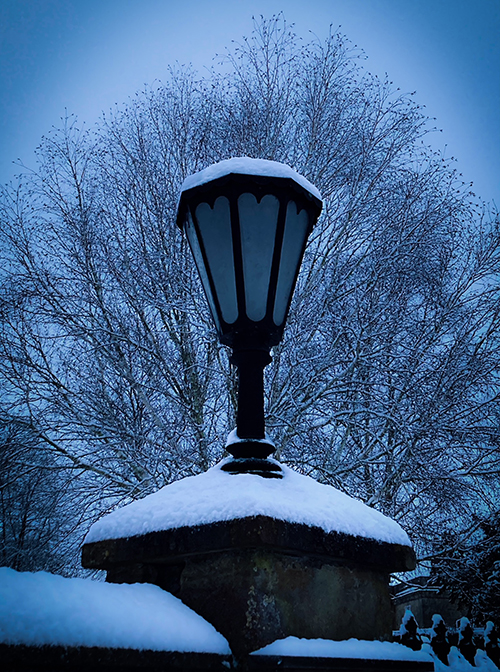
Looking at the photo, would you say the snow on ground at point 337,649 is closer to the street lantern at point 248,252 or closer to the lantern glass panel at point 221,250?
the street lantern at point 248,252

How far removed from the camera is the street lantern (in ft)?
7.04

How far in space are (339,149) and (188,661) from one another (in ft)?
30.7

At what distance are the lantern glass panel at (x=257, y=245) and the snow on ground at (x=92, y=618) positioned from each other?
43.3 inches

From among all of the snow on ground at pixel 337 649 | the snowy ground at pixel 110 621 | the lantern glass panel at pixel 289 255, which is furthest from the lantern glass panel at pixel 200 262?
the snow on ground at pixel 337 649

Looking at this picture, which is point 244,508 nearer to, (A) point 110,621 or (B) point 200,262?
(A) point 110,621

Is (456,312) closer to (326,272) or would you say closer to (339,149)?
(326,272)

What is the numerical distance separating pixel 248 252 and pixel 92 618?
137 centimetres

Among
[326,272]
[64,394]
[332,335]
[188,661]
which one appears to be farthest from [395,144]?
[188,661]

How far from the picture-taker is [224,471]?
6.65 feet

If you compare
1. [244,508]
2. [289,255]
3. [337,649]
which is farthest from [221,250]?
[337,649]

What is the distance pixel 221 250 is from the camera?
2186mm

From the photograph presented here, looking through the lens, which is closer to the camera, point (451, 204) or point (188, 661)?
point (188, 661)

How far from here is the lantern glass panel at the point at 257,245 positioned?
84.8 inches

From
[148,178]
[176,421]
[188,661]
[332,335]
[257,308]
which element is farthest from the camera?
[148,178]
